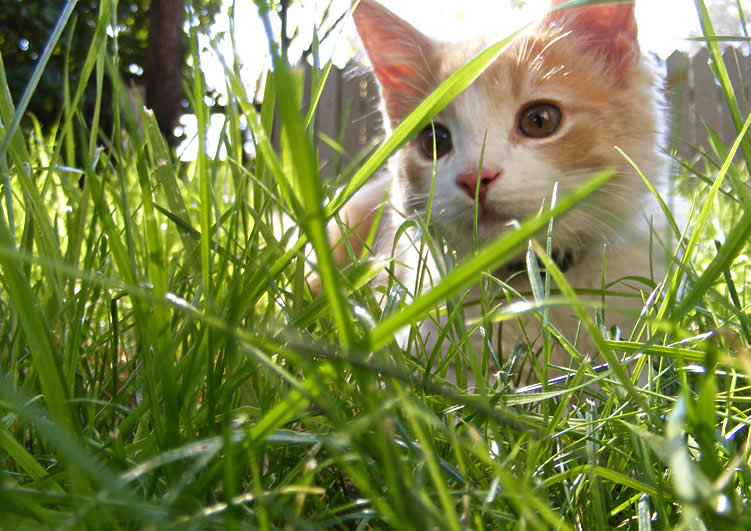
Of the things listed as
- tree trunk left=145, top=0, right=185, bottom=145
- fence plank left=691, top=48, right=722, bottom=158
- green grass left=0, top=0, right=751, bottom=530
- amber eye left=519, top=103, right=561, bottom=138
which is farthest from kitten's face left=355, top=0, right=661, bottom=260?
tree trunk left=145, top=0, right=185, bottom=145

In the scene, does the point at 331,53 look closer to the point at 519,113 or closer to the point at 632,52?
the point at 519,113

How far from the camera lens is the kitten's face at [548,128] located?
850 millimetres

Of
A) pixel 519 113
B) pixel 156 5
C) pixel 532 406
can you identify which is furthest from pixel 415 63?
pixel 156 5

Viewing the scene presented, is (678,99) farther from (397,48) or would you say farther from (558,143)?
(397,48)

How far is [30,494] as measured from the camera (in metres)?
0.22

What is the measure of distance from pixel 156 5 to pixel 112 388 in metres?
4.42

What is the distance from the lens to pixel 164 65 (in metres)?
4.21

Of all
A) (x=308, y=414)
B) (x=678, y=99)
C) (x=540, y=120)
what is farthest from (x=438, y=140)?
(x=308, y=414)

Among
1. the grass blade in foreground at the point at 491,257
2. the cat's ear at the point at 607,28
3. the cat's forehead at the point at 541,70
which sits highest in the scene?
the cat's ear at the point at 607,28

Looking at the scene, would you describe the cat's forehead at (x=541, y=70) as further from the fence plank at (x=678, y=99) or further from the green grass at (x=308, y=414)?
the green grass at (x=308, y=414)

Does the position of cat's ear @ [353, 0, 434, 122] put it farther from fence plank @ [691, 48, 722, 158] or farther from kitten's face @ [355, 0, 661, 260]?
fence plank @ [691, 48, 722, 158]

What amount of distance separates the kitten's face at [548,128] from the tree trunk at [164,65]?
3.52 m

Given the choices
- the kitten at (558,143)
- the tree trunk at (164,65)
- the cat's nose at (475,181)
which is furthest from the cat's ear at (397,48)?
the tree trunk at (164,65)

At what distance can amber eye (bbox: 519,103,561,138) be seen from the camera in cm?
91
